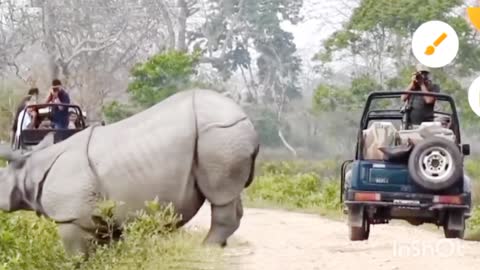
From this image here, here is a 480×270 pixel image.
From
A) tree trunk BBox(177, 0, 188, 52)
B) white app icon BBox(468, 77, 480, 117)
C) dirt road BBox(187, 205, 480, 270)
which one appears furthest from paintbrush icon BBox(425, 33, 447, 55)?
tree trunk BBox(177, 0, 188, 52)

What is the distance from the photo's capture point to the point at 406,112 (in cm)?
1178

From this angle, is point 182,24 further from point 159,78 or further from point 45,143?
point 45,143

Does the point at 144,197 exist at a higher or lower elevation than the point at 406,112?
lower

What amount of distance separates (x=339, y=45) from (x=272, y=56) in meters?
9.43

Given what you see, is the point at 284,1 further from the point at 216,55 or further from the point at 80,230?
the point at 80,230

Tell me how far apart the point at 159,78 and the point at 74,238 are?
19055mm

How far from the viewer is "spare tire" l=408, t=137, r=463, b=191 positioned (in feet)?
33.4

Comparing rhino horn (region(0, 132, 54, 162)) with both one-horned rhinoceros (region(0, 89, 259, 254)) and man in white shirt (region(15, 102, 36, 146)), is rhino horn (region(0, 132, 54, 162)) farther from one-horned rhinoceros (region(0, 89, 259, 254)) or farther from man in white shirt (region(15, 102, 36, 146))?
man in white shirt (region(15, 102, 36, 146))

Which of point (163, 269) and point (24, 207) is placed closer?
point (163, 269)

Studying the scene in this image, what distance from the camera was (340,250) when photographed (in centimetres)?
1020

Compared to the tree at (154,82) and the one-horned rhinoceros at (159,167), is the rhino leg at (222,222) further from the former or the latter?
the tree at (154,82)

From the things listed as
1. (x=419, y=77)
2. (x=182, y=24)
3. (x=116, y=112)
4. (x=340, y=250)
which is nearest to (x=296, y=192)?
(x=419, y=77)

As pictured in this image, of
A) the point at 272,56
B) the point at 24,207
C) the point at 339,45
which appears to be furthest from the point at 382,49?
the point at 24,207

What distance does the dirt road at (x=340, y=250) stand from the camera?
9055mm
